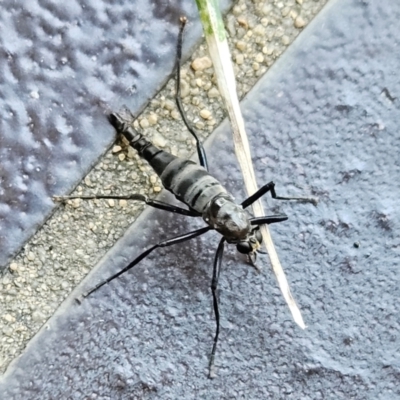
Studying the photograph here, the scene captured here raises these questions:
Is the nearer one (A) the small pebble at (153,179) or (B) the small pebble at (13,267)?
(B) the small pebble at (13,267)

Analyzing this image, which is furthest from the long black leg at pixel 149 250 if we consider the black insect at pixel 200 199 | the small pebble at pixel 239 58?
the small pebble at pixel 239 58

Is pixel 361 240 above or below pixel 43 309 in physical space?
above

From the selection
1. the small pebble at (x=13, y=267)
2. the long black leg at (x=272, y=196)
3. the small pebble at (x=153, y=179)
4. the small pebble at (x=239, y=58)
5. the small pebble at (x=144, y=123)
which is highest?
the small pebble at (x=239, y=58)

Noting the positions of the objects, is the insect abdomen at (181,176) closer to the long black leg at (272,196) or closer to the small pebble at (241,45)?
the long black leg at (272,196)

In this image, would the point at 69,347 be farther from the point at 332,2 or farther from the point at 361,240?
the point at 332,2

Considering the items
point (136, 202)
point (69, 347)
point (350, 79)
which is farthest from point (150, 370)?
point (350, 79)

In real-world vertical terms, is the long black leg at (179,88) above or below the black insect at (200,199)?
above
